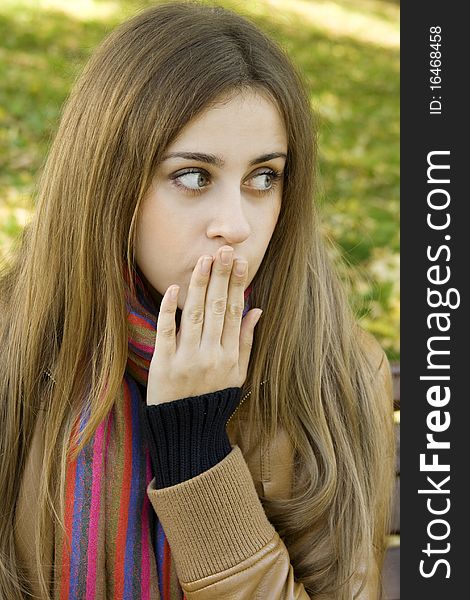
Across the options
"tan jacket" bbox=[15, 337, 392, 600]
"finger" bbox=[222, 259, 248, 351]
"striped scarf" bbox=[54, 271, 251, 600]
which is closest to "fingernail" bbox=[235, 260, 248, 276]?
"finger" bbox=[222, 259, 248, 351]

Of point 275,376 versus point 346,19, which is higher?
point 346,19

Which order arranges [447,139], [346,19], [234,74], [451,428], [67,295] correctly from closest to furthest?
[234,74] < [67,295] < [451,428] < [447,139] < [346,19]

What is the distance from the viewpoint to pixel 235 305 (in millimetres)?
2438

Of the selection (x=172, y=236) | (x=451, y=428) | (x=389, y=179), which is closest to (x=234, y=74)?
(x=172, y=236)

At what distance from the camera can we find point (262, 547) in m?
2.49

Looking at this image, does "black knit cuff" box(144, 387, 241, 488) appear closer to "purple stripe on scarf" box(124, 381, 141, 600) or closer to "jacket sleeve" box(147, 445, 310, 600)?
"jacket sleeve" box(147, 445, 310, 600)

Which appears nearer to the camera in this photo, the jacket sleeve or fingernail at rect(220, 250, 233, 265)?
fingernail at rect(220, 250, 233, 265)

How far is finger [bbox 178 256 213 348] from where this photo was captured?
2.33m

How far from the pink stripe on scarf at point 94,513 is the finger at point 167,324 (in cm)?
Answer: 32

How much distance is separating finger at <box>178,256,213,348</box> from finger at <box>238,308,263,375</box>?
0.54 ft

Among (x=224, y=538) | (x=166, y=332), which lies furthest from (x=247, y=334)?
(x=224, y=538)

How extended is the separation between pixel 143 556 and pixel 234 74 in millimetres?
1263

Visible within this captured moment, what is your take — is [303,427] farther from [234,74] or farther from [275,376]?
[234,74]

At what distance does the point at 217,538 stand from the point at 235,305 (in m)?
0.58
